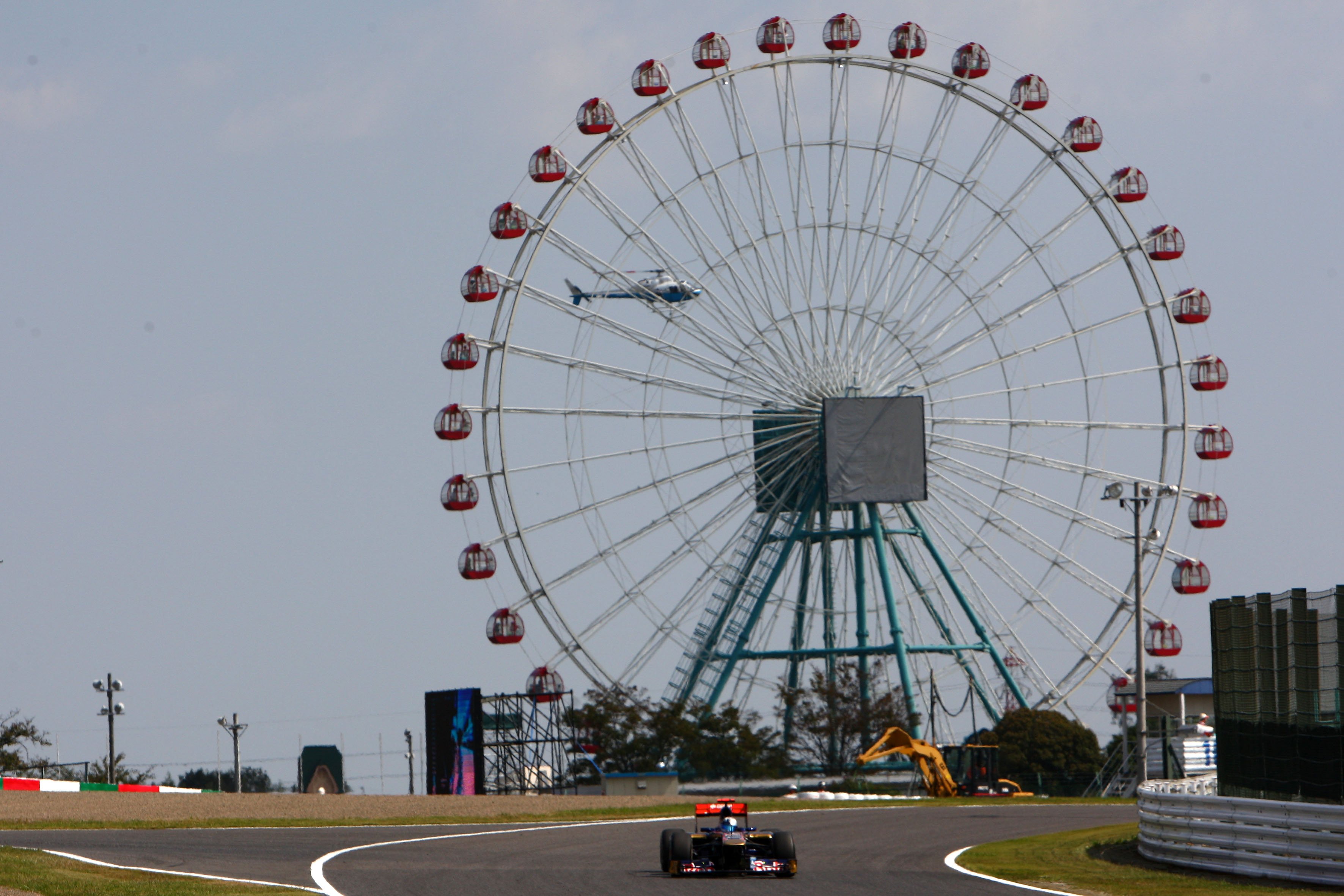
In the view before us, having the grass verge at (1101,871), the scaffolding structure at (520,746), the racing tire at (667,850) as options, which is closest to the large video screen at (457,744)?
the scaffolding structure at (520,746)

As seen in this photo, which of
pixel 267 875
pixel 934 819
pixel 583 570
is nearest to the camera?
pixel 267 875

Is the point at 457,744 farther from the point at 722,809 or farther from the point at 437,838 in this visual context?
the point at 722,809

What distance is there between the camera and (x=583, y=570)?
53219 millimetres

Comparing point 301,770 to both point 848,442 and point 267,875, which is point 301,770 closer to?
point 848,442

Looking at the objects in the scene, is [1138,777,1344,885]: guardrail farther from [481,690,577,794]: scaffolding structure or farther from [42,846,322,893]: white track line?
[481,690,577,794]: scaffolding structure

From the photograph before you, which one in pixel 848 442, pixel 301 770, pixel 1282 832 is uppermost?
pixel 848 442

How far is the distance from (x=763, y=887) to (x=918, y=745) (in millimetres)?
35678

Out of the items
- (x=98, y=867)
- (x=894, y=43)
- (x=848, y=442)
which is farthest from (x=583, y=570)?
(x=98, y=867)

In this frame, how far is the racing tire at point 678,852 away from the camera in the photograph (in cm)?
2070

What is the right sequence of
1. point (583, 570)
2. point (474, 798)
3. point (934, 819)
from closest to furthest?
point (934, 819) → point (474, 798) → point (583, 570)

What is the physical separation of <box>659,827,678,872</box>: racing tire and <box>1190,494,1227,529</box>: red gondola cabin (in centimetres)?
3889

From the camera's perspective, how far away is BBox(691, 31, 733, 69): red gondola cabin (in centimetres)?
5325

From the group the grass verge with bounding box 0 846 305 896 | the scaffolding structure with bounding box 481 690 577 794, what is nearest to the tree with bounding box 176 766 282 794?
the scaffolding structure with bounding box 481 690 577 794

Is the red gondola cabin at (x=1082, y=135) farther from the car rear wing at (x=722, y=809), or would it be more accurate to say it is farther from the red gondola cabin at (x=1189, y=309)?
the car rear wing at (x=722, y=809)
